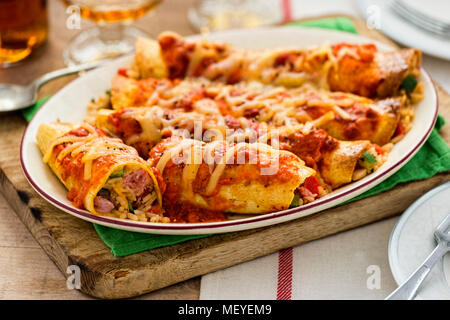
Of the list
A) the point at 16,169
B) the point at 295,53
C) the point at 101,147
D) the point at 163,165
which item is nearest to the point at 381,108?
the point at 295,53

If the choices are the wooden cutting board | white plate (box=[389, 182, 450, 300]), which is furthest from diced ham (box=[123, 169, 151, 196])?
white plate (box=[389, 182, 450, 300])

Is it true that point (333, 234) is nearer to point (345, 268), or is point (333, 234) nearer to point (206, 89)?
point (345, 268)

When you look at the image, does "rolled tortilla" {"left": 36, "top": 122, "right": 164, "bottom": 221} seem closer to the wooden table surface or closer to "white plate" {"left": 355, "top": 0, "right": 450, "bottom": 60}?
the wooden table surface

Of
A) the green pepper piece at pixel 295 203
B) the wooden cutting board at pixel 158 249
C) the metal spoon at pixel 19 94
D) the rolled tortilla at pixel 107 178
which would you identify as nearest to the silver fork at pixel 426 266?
the wooden cutting board at pixel 158 249

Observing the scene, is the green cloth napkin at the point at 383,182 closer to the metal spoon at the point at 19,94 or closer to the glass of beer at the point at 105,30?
the metal spoon at the point at 19,94

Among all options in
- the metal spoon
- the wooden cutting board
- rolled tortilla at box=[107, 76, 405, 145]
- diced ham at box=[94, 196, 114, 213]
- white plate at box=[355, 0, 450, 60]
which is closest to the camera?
the wooden cutting board
